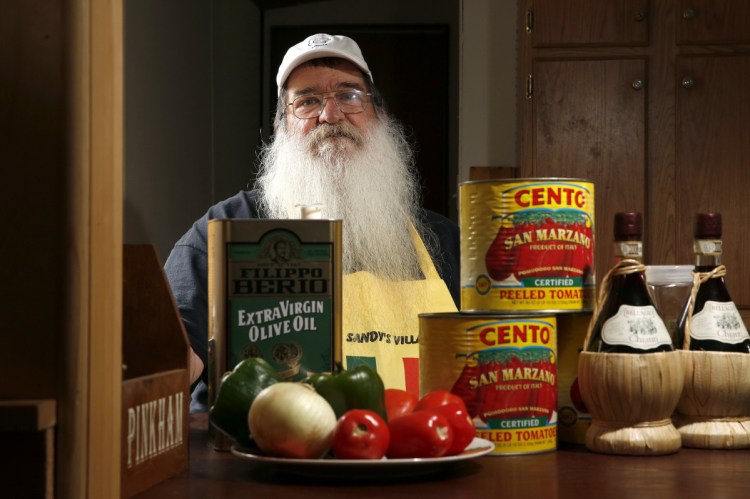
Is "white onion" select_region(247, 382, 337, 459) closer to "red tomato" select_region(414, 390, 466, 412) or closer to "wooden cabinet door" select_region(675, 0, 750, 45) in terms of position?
"red tomato" select_region(414, 390, 466, 412)

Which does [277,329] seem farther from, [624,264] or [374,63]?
[374,63]

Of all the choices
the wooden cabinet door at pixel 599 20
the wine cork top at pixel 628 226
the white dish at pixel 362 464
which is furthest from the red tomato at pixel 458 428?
the wooden cabinet door at pixel 599 20

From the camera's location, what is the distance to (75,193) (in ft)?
2.28

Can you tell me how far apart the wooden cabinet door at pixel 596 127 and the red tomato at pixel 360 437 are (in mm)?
2371

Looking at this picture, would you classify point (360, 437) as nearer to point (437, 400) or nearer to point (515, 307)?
point (437, 400)

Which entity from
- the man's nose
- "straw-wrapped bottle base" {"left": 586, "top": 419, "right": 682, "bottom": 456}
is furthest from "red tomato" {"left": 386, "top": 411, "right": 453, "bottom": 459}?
the man's nose

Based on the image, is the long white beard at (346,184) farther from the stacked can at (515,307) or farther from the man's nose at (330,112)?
the stacked can at (515,307)

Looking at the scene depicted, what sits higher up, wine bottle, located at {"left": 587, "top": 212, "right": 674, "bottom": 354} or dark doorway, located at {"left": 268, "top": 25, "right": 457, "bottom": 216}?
dark doorway, located at {"left": 268, "top": 25, "right": 457, "bottom": 216}

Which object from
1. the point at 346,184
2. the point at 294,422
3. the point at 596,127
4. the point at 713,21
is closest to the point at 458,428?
the point at 294,422

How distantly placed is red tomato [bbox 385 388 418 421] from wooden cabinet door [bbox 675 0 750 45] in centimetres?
249

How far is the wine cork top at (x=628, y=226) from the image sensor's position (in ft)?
3.34

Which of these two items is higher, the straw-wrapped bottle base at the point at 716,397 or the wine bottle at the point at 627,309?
the wine bottle at the point at 627,309

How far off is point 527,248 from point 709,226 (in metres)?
0.21

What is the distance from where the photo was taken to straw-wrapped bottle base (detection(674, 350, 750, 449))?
41.1 inches
